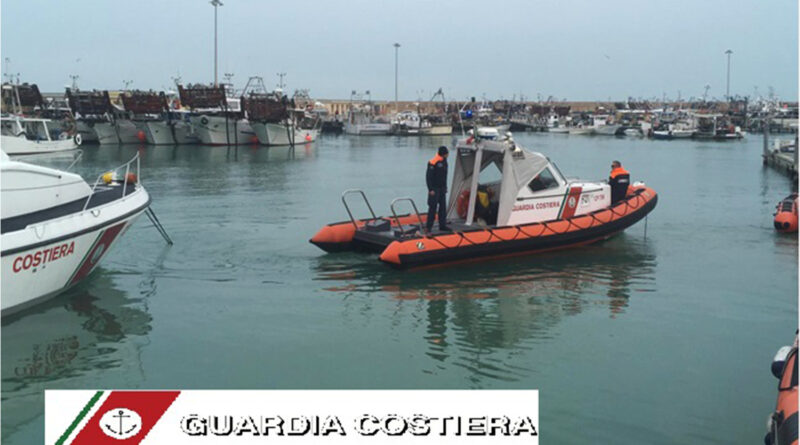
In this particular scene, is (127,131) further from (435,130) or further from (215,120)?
(435,130)

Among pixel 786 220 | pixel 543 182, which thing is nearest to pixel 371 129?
pixel 786 220

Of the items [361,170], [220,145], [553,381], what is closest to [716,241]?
[553,381]

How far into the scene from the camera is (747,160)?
43375mm

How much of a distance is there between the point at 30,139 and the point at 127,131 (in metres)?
12.0

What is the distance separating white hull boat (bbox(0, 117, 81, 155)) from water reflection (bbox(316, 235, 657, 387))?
3745cm

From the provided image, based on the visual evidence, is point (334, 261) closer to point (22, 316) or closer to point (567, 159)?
point (22, 316)

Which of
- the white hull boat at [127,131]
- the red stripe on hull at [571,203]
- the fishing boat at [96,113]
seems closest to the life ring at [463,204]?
the red stripe on hull at [571,203]

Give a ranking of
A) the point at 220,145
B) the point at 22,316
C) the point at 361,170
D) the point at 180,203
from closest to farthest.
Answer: the point at 22,316 < the point at 180,203 < the point at 361,170 < the point at 220,145

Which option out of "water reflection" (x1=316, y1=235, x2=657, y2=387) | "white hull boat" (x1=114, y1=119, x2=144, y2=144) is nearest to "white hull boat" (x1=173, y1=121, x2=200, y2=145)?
"white hull boat" (x1=114, y1=119, x2=144, y2=144)

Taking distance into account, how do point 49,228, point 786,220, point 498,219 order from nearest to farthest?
point 49,228
point 498,219
point 786,220

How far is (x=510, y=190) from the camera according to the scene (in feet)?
43.4

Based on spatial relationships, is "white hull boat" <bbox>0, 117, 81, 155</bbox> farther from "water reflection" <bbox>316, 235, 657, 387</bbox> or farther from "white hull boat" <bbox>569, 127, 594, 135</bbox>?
"white hull boat" <bbox>569, 127, 594, 135</bbox>

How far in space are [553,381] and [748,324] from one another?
11.9ft

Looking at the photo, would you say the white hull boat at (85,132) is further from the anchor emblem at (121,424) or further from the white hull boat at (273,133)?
the anchor emblem at (121,424)
